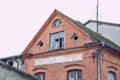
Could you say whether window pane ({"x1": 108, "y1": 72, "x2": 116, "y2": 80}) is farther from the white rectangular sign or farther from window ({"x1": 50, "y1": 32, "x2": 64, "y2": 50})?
window ({"x1": 50, "y1": 32, "x2": 64, "y2": 50})

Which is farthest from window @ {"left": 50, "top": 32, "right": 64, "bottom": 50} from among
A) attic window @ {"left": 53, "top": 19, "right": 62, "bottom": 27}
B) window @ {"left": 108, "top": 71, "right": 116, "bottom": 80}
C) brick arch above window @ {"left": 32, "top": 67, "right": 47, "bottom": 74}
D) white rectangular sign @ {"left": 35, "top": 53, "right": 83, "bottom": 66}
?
window @ {"left": 108, "top": 71, "right": 116, "bottom": 80}

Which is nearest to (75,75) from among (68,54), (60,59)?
(68,54)

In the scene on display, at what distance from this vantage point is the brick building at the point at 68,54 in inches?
911

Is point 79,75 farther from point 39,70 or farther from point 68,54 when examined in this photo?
point 39,70

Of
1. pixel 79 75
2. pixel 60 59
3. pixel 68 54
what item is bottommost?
pixel 79 75

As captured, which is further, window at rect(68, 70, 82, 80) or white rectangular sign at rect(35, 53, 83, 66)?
white rectangular sign at rect(35, 53, 83, 66)

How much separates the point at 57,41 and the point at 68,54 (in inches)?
78.4

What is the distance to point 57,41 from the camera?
26.0 meters

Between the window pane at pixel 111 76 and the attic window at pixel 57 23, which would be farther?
the attic window at pixel 57 23

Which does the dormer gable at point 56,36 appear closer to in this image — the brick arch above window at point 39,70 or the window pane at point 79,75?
the brick arch above window at point 39,70

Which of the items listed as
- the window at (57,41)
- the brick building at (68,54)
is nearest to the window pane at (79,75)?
the brick building at (68,54)

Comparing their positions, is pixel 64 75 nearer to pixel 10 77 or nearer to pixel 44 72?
pixel 44 72

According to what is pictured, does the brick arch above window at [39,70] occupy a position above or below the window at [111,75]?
above

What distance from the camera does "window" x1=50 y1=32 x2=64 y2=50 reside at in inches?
1011
